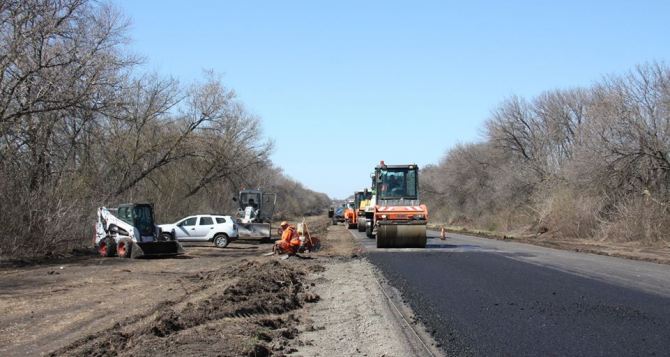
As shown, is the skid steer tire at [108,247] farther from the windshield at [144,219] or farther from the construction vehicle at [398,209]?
the construction vehicle at [398,209]

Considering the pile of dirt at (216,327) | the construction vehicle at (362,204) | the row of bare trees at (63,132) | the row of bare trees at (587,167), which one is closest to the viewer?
the pile of dirt at (216,327)

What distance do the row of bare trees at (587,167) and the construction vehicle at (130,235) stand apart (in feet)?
68.4

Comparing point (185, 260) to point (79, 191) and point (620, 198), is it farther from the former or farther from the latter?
point (620, 198)

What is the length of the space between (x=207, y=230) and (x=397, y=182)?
10.9 m

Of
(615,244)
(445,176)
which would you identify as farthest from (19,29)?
(445,176)

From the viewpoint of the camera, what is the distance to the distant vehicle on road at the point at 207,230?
31938 millimetres

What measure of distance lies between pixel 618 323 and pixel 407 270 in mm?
8393

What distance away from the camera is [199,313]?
398 inches

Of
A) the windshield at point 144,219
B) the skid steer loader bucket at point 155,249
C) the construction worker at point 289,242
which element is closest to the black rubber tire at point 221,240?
the windshield at point 144,219

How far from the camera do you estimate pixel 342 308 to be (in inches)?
457

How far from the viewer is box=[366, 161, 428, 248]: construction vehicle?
25.4 meters

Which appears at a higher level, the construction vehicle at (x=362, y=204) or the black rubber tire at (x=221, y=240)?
the construction vehicle at (x=362, y=204)

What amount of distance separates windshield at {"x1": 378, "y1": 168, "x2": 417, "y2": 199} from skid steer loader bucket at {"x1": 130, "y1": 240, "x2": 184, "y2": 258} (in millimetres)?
8821

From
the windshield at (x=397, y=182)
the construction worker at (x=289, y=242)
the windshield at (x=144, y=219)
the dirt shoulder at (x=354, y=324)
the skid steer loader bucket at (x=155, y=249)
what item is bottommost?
the dirt shoulder at (x=354, y=324)
